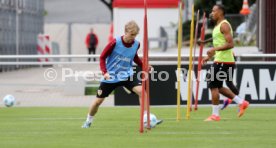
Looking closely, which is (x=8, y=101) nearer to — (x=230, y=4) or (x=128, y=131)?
(x=128, y=131)

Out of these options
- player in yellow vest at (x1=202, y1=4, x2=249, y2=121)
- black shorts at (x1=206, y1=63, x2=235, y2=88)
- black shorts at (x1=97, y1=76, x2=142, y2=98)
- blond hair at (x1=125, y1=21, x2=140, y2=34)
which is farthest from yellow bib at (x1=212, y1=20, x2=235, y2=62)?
blond hair at (x1=125, y1=21, x2=140, y2=34)

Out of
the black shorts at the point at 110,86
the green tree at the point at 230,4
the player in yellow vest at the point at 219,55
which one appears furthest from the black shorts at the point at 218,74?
the green tree at the point at 230,4

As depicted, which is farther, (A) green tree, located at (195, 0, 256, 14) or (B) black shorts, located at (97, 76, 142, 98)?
(A) green tree, located at (195, 0, 256, 14)

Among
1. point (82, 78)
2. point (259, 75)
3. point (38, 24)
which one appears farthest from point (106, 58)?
point (38, 24)

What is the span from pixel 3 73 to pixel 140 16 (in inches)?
246

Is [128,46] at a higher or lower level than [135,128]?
higher

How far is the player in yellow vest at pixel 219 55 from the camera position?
15.9 metres

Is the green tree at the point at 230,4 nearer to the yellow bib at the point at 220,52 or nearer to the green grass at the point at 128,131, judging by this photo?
the green grass at the point at 128,131

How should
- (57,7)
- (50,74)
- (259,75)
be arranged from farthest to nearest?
(57,7)
(50,74)
(259,75)

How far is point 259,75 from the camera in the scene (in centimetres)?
2053

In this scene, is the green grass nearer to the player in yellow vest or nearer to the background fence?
the player in yellow vest

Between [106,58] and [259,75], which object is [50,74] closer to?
[259,75]

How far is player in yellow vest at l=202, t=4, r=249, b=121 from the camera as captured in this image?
1591 centimetres

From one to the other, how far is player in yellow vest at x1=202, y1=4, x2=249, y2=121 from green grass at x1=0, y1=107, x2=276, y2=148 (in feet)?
1.57
